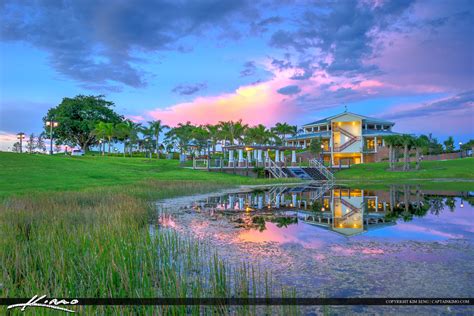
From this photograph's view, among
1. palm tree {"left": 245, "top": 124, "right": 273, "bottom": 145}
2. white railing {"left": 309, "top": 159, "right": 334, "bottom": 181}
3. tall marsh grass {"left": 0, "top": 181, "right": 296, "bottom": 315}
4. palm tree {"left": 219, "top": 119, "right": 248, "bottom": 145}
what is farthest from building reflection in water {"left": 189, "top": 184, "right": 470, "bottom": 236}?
palm tree {"left": 219, "top": 119, "right": 248, "bottom": 145}

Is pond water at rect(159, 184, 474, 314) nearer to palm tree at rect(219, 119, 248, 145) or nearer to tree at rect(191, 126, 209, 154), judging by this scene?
tree at rect(191, 126, 209, 154)

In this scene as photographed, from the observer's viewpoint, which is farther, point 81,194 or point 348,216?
point 81,194

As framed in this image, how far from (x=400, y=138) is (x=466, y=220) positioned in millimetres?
36038

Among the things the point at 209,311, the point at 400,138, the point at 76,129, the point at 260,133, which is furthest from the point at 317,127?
the point at 209,311

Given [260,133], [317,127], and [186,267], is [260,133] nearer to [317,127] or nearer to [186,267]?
[317,127]

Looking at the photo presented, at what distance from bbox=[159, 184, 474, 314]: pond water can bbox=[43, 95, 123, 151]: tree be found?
223ft

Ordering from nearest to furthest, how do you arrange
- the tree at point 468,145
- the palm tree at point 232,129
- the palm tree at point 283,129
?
1. the tree at point 468,145
2. the palm tree at point 232,129
3. the palm tree at point 283,129

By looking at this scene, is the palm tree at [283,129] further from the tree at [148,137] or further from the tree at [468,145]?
the tree at [468,145]

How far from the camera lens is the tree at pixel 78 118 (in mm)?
76625

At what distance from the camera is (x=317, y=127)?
82.7m

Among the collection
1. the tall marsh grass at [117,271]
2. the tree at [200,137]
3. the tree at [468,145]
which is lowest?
the tall marsh grass at [117,271]

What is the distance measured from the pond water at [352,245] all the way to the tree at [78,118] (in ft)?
223

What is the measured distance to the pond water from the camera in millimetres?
6252
